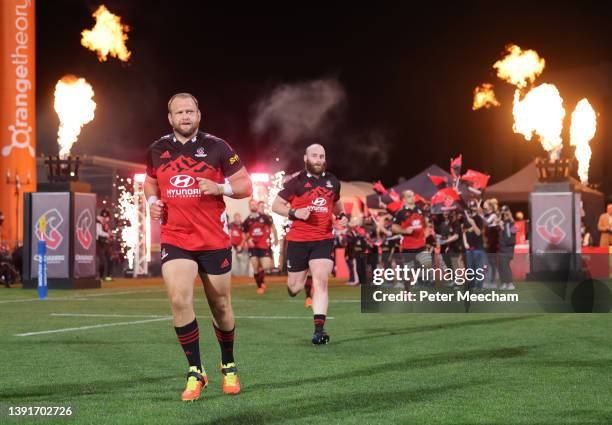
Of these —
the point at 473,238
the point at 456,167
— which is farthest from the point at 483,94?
the point at 473,238

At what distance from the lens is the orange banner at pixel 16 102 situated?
43.5 metres

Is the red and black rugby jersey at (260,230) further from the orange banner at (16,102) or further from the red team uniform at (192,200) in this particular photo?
the orange banner at (16,102)

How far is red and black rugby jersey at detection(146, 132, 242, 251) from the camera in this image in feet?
25.3

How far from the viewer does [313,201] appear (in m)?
12.8

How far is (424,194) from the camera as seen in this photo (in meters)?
37.5

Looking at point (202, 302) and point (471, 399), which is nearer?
point (471, 399)

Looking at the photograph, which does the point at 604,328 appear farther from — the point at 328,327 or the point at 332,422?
the point at 332,422

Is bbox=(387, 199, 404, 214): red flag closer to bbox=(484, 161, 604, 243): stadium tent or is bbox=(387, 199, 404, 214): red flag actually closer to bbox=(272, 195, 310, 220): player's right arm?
bbox=(272, 195, 310, 220): player's right arm

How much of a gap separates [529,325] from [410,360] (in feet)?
15.0

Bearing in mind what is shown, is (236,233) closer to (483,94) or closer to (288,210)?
(483,94)

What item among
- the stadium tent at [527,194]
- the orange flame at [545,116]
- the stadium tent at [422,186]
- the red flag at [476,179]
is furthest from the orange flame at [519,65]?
the red flag at [476,179]

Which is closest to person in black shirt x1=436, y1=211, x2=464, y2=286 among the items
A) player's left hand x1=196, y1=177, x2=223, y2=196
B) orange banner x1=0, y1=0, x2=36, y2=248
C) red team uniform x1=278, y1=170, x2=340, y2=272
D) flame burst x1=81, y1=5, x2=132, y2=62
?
red team uniform x1=278, y1=170, x2=340, y2=272

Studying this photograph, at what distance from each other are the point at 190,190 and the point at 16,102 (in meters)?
38.4

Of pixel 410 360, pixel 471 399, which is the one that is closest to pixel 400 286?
pixel 410 360
